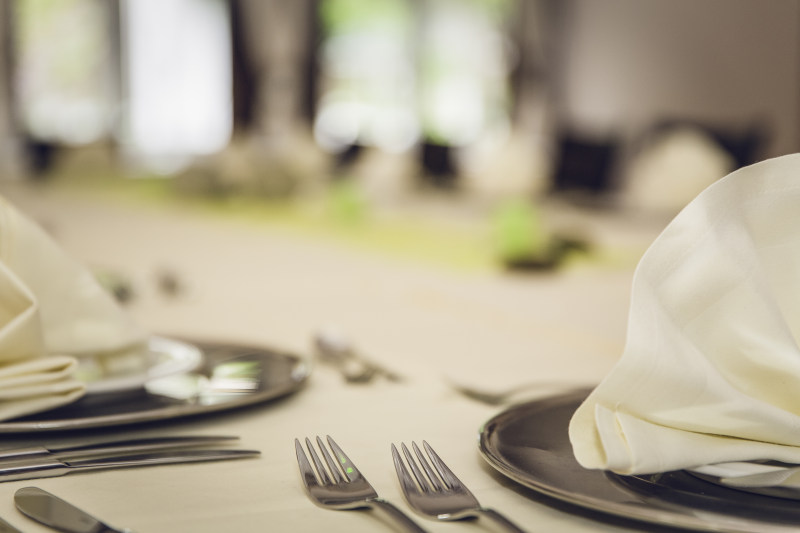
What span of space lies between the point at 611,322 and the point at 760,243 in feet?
2.62

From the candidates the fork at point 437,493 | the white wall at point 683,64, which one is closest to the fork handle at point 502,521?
the fork at point 437,493

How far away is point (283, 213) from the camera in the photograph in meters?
3.48

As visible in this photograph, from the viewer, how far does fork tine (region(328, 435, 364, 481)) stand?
629mm

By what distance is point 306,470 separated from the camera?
64cm

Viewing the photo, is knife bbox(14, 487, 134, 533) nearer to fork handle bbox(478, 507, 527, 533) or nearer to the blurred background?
fork handle bbox(478, 507, 527, 533)

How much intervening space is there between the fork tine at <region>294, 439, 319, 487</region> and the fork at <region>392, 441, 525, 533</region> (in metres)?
0.06

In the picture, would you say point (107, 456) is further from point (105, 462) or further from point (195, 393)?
point (195, 393)

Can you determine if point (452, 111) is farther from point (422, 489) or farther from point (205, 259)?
point (422, 489)

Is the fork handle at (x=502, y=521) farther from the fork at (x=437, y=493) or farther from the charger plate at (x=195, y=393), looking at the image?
the charger plate at (x=195, y=393)

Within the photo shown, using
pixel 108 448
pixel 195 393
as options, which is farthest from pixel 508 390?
pixel 108 448

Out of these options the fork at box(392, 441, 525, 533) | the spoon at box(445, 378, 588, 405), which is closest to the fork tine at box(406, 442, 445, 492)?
the fork at box(392, 441, 525, 533)

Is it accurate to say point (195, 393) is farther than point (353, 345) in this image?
No

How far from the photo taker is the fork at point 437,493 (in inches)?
21.6

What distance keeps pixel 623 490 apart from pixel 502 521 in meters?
0.10
